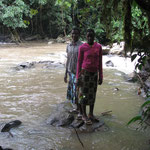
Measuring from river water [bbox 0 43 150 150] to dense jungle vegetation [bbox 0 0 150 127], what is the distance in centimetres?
129

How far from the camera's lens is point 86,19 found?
10.7ft

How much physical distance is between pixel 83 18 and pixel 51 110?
2400 mm

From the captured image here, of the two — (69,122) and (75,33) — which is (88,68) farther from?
(69,122)

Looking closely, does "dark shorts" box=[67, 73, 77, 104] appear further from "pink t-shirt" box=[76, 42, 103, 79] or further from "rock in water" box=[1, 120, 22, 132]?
"rock in water" box=[1, 120, 22, 132]

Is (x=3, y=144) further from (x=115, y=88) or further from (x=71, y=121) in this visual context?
(x=115, y=88)

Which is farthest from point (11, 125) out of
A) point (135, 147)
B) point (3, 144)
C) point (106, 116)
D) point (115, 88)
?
point (115, 88)

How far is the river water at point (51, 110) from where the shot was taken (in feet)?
10.0

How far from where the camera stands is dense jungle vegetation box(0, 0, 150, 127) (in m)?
2.13

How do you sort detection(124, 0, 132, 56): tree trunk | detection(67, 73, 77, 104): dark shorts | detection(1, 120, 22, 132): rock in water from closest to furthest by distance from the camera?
detection(124, 0, 132, 56): tree trunk, detection(1, 120, 22, 132): rock in water, detection(67, 73, 77, 104): dark shorts

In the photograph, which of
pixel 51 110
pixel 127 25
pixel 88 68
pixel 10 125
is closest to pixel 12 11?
pixel 51 110

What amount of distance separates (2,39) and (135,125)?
2253 cm

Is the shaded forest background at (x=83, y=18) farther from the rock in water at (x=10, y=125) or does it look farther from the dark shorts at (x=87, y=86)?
the rock in water at (x=10, y=125)

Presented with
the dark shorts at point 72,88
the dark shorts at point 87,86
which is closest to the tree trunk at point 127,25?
the dark shorts at point 87,86

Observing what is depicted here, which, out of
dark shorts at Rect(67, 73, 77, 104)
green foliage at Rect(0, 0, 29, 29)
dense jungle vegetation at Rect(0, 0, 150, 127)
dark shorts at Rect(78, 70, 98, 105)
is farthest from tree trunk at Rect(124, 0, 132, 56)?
green foliage at Rect(0, 0, 29, 29)
